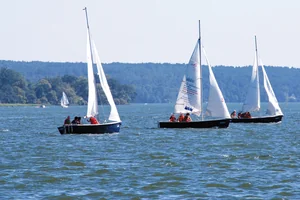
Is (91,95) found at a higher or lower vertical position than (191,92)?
lower

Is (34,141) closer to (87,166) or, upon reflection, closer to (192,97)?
(192,97)

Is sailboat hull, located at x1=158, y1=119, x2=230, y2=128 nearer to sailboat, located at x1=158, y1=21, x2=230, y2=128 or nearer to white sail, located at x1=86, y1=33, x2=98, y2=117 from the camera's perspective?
sailboat, located at x1=158, y1=21, x2=230, y2=128

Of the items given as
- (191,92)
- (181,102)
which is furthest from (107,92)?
(191,92)

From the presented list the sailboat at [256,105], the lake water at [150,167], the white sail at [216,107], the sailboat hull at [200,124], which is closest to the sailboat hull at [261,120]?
the sailboat at [256,105]

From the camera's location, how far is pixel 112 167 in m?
41.8

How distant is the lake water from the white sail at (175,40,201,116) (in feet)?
23.7

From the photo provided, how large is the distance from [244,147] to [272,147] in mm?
1643

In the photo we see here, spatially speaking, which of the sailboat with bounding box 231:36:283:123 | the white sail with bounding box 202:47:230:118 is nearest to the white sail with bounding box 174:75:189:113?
the white sail with bounding box 202:47:230:118

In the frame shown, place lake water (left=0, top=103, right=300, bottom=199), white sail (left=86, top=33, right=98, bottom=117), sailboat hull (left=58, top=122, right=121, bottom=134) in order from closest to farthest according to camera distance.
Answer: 1. lake water (left=0, top=103, right=300, bottom=199)
2. sailboat hull (left=58, top=122, right=121, bottom=134)
3. white sail (left=86, top=33, right=98, bottom=117)

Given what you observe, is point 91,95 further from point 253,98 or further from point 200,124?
point 253,98

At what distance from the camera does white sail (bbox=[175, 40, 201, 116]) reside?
71.7 metres

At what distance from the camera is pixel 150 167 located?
42.2m

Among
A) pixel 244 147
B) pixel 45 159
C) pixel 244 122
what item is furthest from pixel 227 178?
pixel 244 122

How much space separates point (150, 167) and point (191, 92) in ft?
98.7
